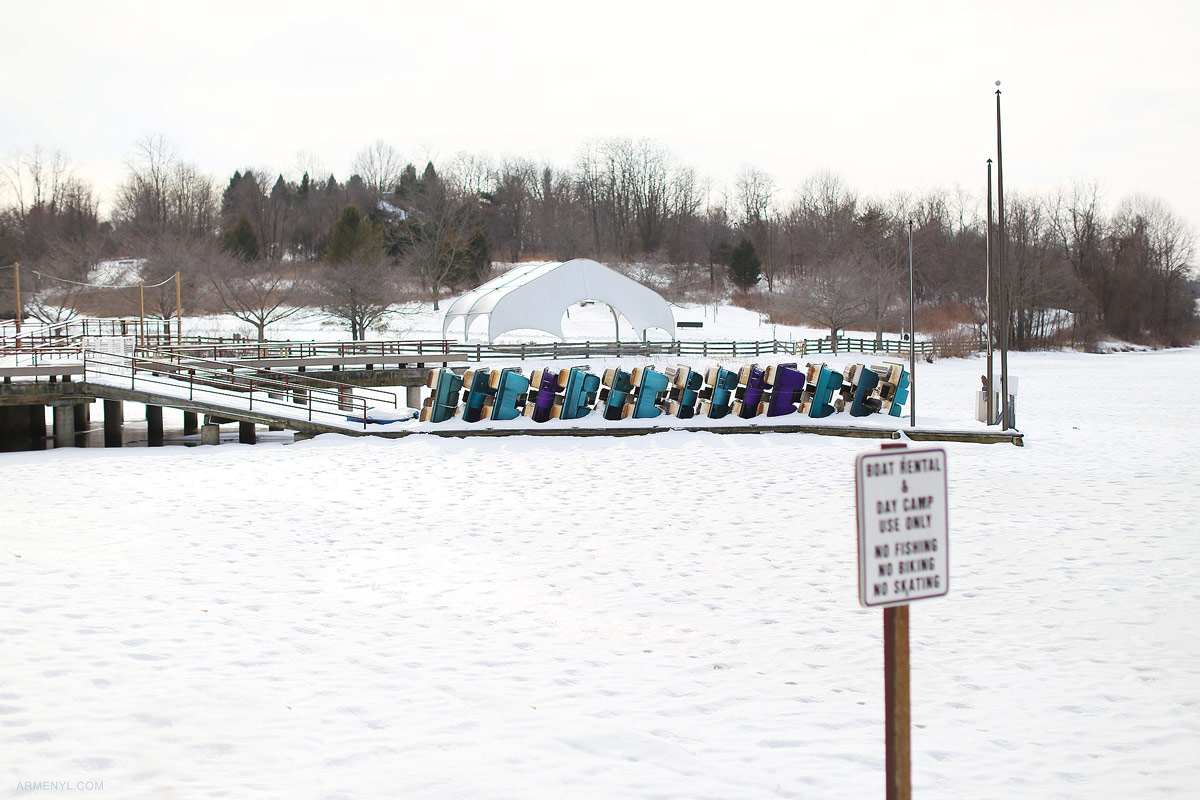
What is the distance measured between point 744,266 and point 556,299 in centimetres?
5399

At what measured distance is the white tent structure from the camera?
1593 inches

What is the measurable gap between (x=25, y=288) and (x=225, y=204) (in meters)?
50.1

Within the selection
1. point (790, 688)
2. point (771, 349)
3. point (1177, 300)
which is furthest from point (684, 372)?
point (1177, 300)

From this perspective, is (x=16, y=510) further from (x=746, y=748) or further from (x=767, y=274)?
(x=767, y=274)

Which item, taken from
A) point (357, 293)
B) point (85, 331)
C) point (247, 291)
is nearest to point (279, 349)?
point (85, 331)

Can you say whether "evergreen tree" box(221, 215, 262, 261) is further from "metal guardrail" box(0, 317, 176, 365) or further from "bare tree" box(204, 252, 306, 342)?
"metal guardrail" box(0, 317, 176, 365)

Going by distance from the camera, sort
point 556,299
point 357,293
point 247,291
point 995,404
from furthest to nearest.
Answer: point 247,291 → point 357,293 → point 556,299 → point 995,404

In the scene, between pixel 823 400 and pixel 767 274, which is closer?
pixel 823 400

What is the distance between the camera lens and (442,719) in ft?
23.0

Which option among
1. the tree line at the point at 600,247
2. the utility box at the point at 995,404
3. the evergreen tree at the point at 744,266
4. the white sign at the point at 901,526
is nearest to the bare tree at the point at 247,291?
the tree line at the point at 600,247

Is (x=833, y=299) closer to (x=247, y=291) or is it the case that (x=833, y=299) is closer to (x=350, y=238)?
(x=350, y=238)

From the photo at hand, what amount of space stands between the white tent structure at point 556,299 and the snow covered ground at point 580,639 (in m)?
22.5

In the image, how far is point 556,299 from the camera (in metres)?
41.1

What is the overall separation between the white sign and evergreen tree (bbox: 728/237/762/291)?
293ft
